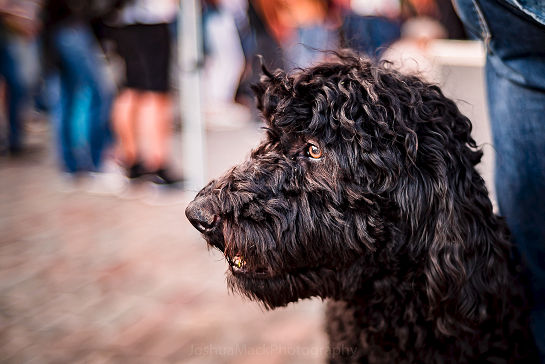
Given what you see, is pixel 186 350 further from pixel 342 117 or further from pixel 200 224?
pixel 342 117

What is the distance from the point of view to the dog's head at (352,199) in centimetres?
150

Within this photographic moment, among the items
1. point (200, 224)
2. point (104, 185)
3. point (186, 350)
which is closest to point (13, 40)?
point (104, 185)

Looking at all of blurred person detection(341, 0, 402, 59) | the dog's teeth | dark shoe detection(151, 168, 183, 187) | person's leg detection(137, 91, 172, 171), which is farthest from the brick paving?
the dog's teeth

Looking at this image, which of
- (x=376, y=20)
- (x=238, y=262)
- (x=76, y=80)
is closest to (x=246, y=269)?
(x=238, y=262)

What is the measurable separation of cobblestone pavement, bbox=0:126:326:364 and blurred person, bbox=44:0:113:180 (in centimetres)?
80

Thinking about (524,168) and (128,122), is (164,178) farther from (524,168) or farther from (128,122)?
(524,168)

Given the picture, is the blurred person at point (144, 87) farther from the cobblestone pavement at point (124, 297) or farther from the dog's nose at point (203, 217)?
the dog's nose at point (203, 217)

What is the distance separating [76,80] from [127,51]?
969mm

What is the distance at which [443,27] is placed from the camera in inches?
282

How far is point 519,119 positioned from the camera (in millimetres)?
1737

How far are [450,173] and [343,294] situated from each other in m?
0.54

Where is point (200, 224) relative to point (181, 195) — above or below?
above

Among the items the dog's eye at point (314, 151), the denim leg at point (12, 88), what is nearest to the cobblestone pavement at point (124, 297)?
the dog's eye at point (314, 151)

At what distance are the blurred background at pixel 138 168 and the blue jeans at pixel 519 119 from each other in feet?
0.77
